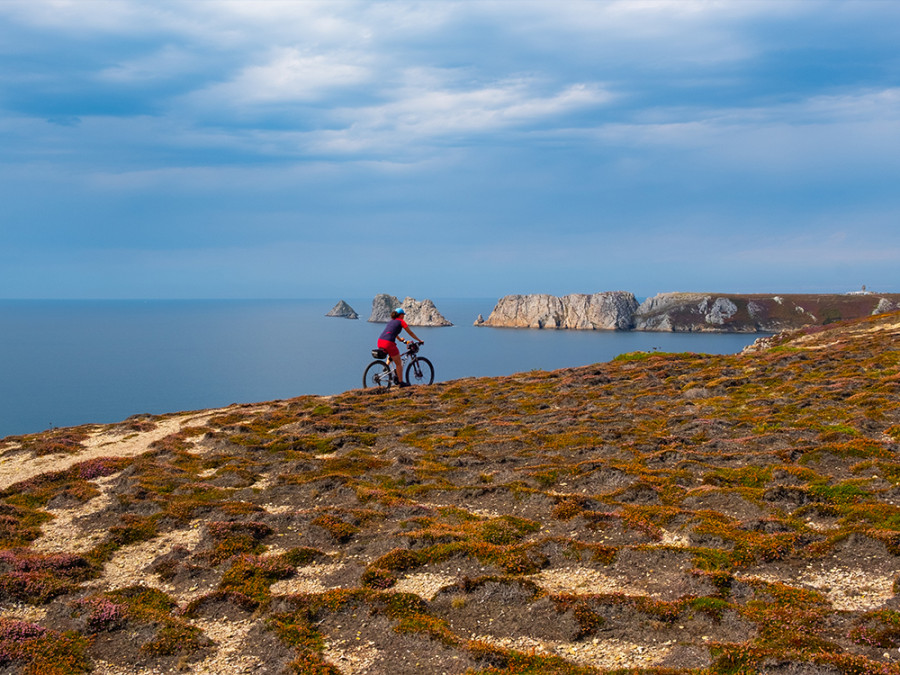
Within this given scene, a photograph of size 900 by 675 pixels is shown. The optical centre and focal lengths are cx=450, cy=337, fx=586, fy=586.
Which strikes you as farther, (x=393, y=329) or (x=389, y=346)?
(x=389, y=346)

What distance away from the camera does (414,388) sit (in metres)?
34.6

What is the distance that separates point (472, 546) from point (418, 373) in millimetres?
23250

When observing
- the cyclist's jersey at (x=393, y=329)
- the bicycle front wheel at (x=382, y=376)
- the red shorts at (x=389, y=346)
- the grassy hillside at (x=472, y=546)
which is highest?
the cyclist's jersey at (x=393, y=329)

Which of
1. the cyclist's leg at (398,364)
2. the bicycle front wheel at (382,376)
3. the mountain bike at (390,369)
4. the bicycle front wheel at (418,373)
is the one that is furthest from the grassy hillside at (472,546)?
Result: the bicycle front wheel at (418,373)

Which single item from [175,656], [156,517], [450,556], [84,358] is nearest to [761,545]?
[450,556]

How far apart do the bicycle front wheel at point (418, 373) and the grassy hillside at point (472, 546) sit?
9.70 meters

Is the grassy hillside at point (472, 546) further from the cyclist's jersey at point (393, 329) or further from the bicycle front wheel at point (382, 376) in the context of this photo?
the bicycle front wheel at point (382, 376)

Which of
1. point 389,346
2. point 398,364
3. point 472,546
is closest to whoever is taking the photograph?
point 472,546

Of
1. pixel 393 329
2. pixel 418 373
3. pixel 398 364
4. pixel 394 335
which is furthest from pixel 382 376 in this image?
pixel 393 329

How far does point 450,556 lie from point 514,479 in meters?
5.54

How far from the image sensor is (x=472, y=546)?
1248 centimetres

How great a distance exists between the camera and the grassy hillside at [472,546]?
9047mm

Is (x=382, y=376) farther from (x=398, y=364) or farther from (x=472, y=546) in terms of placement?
(x=472, y=546)

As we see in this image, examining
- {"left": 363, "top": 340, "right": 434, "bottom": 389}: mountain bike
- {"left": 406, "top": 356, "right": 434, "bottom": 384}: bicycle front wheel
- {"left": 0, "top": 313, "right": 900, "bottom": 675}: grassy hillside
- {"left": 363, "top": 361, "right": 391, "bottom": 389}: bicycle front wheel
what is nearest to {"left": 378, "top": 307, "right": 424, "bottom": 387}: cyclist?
{"left": 363, "top": 340, "right": 434, "bottom": 389}: mountain bike
